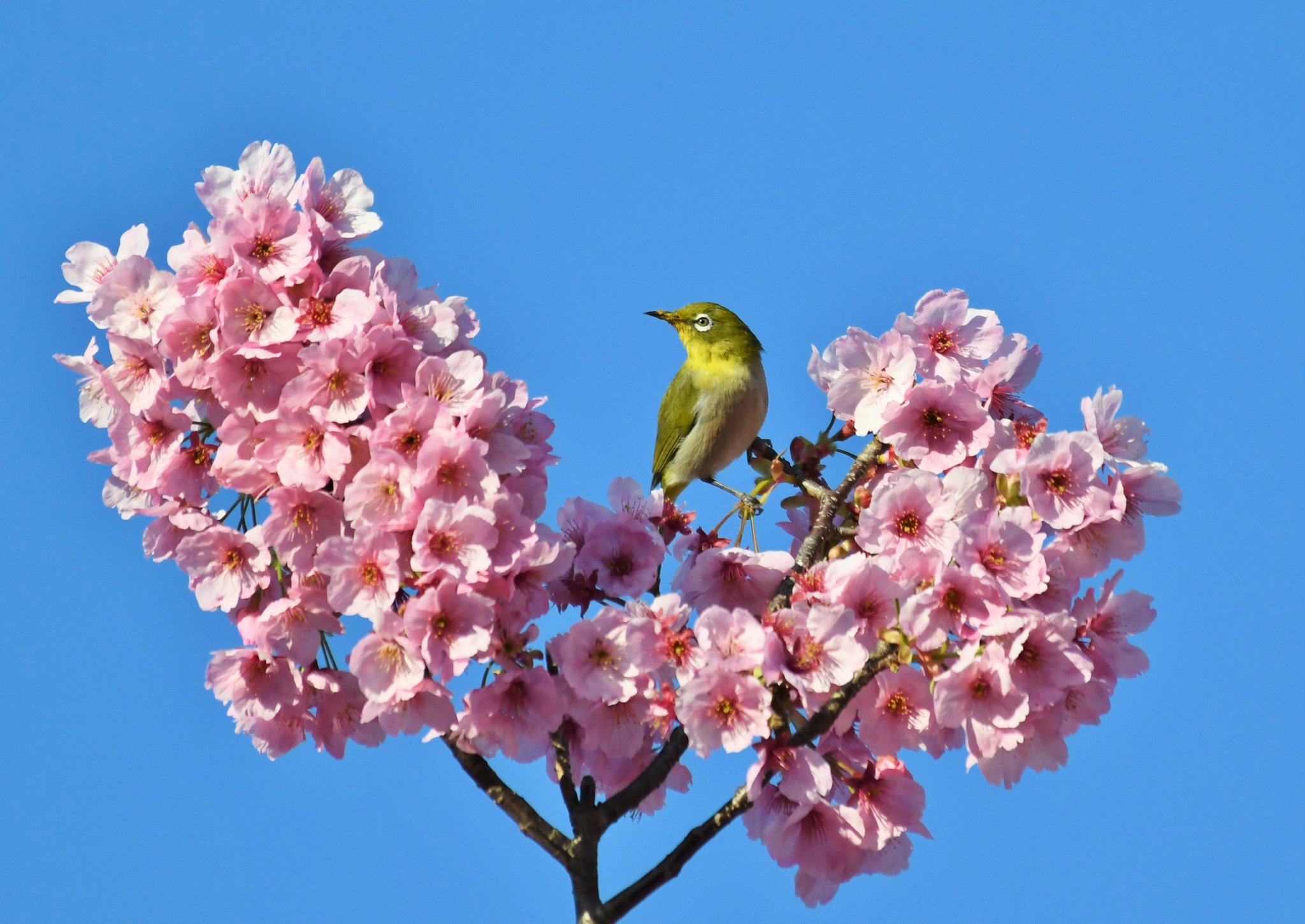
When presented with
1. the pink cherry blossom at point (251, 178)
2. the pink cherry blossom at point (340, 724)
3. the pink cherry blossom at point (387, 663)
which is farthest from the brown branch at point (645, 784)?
the pink cherry blossom at point (251, 178)

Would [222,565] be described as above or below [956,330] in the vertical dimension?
above

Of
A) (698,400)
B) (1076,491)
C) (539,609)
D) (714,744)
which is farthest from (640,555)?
(698,400)

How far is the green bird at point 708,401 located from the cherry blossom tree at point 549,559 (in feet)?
17.7

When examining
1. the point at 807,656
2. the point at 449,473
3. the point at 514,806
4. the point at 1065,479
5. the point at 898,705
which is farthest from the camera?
the point at 514,806

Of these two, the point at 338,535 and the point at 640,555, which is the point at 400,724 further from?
the point at 640,555

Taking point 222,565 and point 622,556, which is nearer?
point 222,565

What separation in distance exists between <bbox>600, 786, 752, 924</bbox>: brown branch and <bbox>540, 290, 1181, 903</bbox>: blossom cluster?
85mm

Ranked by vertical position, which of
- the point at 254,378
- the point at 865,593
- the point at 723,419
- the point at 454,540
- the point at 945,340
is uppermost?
the point at 723,419

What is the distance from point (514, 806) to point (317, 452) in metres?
1.48

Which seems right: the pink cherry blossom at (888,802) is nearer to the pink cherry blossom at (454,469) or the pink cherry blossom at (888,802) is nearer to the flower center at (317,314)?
the pink cherry blossom at (454,469)

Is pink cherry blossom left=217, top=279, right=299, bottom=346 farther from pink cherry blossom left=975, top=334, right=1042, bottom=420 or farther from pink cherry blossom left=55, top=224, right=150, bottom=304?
pink cherry blossom left=975, top=334, right=1042, bottom=420

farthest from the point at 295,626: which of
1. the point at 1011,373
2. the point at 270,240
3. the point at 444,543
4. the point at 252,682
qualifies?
the point at 1011,373

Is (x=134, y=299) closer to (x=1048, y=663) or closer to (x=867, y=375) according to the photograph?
(x=867, y=375)

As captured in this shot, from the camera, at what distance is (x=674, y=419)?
34.9 ft
